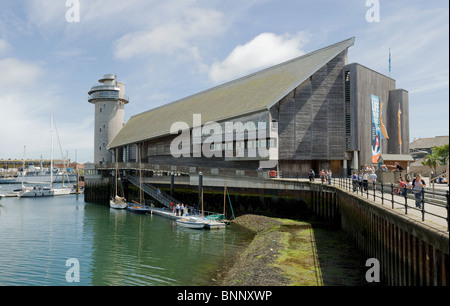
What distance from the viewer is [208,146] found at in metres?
46.9

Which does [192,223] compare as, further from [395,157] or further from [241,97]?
[395,157]

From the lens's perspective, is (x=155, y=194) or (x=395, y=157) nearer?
(x=395, y=157)

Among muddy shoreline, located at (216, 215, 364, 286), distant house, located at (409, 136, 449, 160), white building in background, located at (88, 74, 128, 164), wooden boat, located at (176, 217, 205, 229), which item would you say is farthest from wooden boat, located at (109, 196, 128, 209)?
distant house, located at (409, 136, 449, 160)

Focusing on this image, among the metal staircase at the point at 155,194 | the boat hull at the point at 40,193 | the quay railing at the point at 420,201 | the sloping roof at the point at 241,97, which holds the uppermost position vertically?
the sloping roof at the point at 241,97

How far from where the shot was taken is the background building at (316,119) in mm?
39656

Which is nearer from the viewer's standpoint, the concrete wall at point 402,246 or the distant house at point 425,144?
the concrete wall at point 402,246

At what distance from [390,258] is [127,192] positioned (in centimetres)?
5458

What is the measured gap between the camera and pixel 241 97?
4634 centimetres

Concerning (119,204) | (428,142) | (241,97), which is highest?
(241,97)

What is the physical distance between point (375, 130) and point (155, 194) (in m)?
33.6

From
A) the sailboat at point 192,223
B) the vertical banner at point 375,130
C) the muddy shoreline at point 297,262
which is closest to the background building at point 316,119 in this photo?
the vertical banner at point 375,130

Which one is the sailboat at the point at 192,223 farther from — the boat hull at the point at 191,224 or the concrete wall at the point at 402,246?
the concrete wall at the point at 402,246

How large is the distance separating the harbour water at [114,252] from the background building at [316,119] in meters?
12.7

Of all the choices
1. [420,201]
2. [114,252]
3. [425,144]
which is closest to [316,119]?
[114,252]
